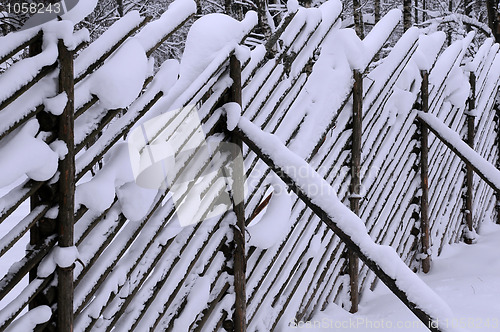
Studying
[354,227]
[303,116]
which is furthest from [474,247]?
[354,227]

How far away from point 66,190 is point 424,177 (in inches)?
142

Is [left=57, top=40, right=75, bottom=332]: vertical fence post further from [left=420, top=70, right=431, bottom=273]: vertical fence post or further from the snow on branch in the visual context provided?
the snow on branch

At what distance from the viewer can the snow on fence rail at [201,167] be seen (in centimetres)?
165

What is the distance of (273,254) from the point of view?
2.89 m

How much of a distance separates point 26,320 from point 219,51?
4.76 ft

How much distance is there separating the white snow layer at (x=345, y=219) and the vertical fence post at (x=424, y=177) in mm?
2349

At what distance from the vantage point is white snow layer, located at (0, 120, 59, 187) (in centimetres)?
149

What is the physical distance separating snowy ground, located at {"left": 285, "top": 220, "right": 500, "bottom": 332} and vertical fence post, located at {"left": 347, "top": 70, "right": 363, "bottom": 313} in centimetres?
19

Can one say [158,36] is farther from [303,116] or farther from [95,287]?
[303,116]

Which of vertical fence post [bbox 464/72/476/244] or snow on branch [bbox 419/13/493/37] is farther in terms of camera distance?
snow on branch [bbox 419/13/493/37]

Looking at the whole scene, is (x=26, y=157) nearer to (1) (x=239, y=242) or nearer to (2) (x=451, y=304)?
(1) (x=239, y=242)

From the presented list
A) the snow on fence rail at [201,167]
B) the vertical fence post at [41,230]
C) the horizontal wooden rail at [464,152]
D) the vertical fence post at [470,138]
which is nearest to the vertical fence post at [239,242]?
the snow on fence rail at [201,167]

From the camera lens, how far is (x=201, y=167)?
2.39 metres

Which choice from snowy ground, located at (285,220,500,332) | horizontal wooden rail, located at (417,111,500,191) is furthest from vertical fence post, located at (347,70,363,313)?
horizontal wooden rail, located at (417,111,500,191)
